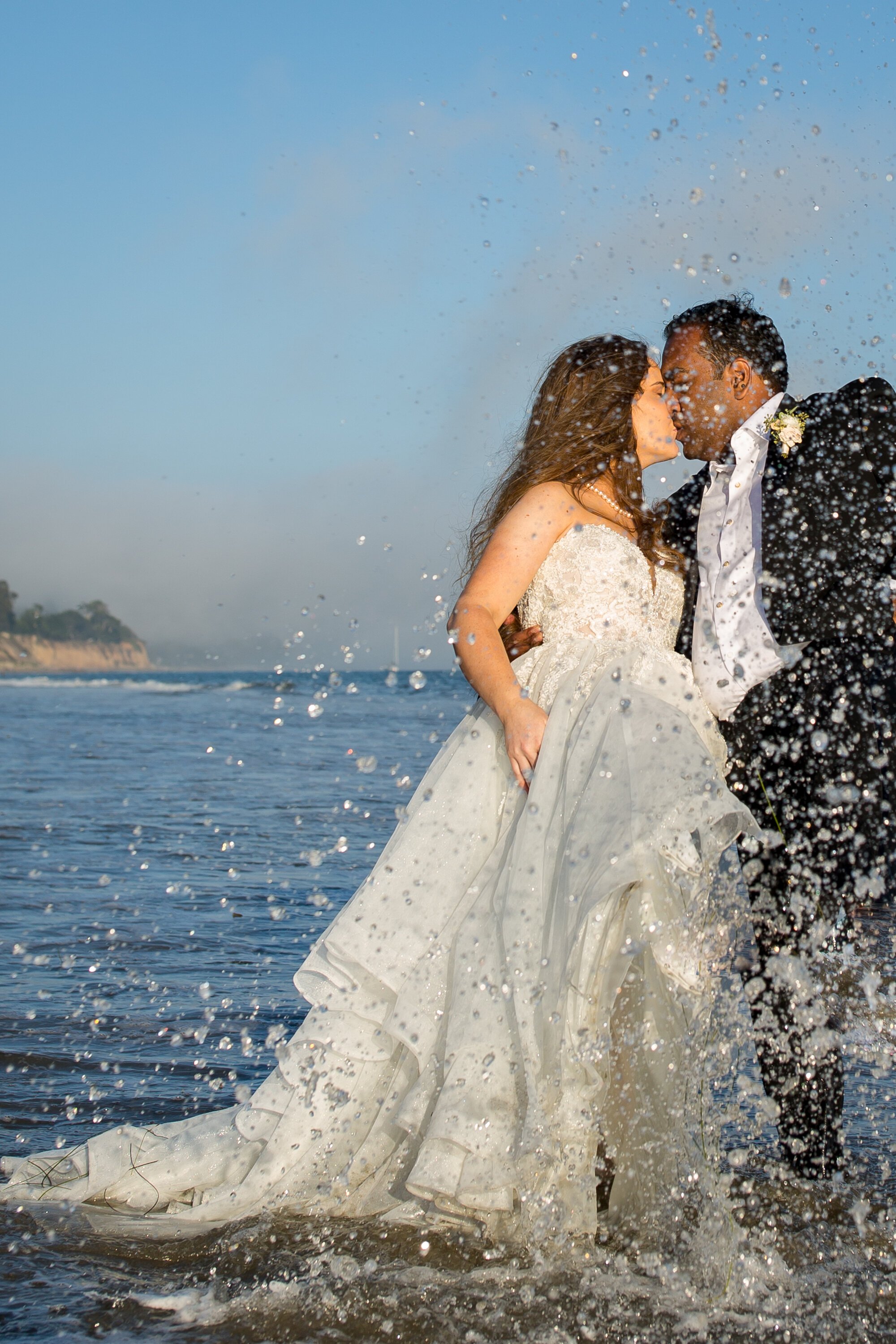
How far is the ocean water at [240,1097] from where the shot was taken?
8.04 ft

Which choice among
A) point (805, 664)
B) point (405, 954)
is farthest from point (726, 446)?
point (405, 954)

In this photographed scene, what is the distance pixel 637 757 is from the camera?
112 inches

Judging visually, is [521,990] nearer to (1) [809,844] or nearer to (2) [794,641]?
(1) [809,844]

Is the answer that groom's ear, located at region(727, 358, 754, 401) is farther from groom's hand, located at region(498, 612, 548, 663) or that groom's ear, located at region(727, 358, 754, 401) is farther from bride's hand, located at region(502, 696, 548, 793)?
bride's hand, located at region(502, 696, 548, 793)

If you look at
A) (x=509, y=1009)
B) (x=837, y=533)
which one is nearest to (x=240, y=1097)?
(x=509, y=1009)

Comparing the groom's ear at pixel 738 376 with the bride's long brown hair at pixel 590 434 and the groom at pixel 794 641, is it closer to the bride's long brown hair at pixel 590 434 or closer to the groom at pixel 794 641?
the groom at pixel 794 641

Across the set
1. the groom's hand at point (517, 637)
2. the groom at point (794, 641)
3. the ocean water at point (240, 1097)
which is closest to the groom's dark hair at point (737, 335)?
the groom at point (794, 641)

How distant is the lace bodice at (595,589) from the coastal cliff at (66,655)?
Result: 109573mm

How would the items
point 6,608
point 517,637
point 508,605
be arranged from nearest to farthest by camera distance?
point 508,605, point 517,637, point 6,608

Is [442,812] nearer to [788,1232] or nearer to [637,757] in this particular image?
[637,757]

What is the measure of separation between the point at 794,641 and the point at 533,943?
43.7 inches

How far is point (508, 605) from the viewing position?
3137 millimetres

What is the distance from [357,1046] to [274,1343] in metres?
0.79

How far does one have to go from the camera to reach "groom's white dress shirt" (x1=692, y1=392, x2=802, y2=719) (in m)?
3.19
